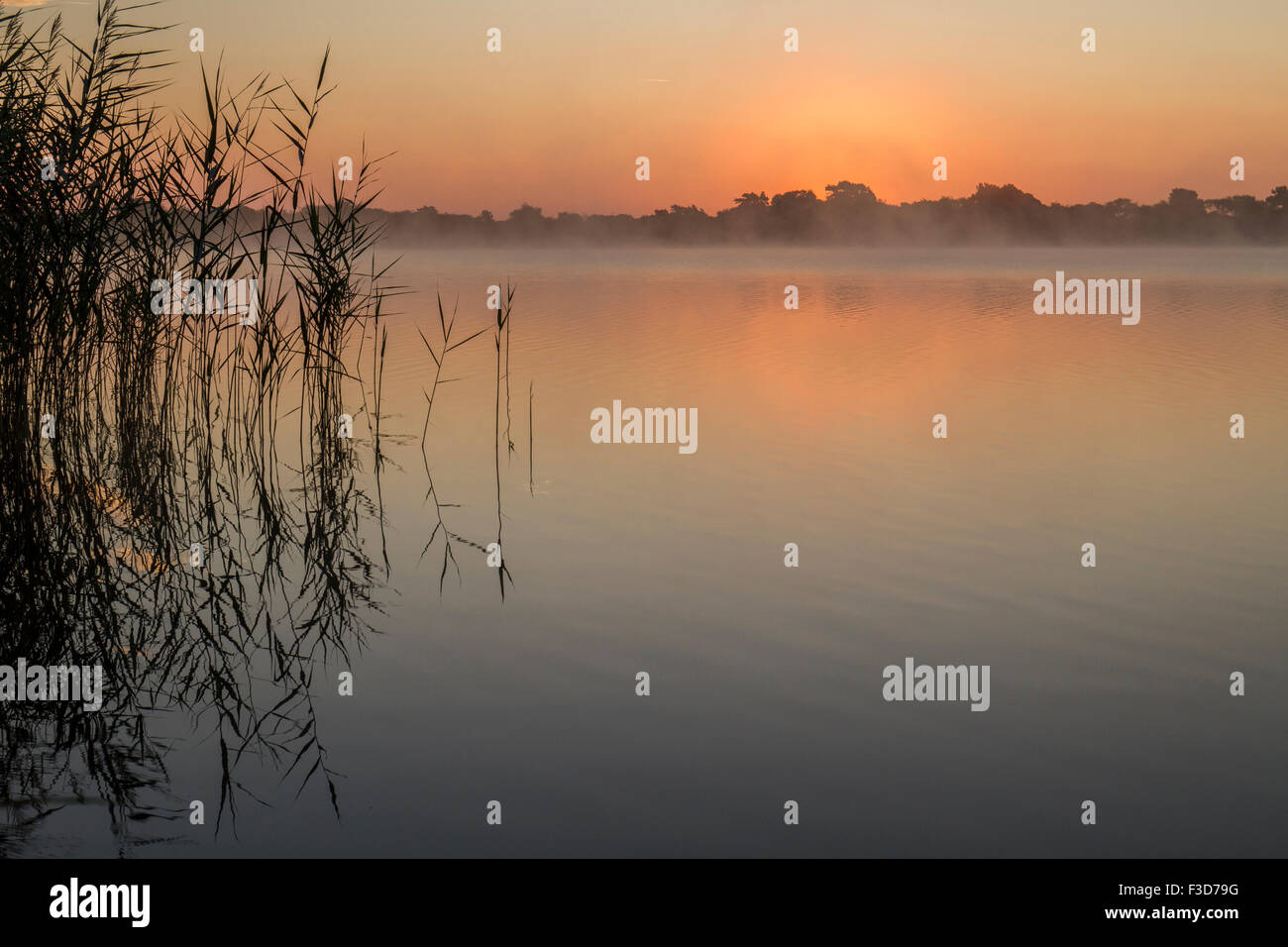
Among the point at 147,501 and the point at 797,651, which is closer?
the point at 797,651

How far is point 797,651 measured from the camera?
6.57m

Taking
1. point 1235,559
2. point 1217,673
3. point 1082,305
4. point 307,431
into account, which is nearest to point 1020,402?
point 1235,559

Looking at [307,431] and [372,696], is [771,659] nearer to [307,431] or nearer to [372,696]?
[372,696]

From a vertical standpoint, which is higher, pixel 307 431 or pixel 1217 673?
pixel 307 431

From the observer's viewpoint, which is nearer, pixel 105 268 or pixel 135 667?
pixel 135 667

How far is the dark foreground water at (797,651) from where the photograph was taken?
457 cm

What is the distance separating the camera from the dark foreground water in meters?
4.57

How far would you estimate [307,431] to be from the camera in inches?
555

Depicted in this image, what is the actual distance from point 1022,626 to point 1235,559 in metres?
2.33

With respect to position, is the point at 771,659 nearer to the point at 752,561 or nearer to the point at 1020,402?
the point at 752,561
